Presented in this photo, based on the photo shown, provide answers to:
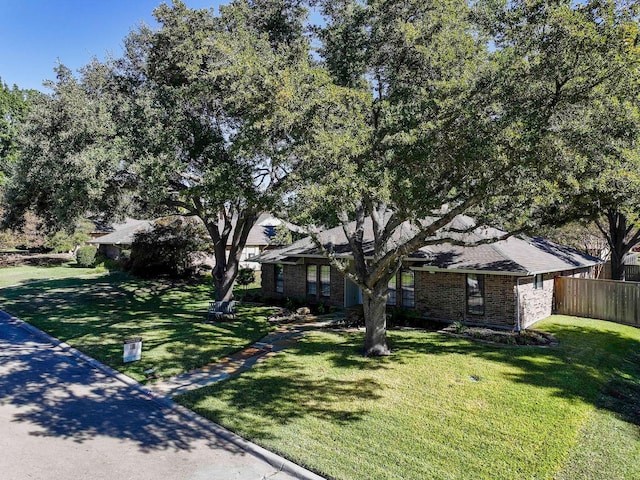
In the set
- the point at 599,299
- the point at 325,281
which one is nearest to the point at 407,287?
the point at 325,281

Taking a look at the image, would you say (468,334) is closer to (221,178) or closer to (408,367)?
(408,367)

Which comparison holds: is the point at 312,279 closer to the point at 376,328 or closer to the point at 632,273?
the point at 376,328

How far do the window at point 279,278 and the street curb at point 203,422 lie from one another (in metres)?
10.7

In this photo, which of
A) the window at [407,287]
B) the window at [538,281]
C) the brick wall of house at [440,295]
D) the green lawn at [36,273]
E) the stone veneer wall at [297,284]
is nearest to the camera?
the brick wall of house at [440,295]

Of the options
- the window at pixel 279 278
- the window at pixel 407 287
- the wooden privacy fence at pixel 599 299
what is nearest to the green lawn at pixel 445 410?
the wooden privacy fence at pixel 599 299

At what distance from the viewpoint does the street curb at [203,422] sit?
19.4 feet

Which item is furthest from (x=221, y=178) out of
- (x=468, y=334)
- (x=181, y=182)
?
(x=468, y=334)

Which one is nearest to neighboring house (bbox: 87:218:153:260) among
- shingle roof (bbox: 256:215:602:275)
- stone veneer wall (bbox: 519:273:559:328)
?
shingle roof (bbox: 256:215:602:275)

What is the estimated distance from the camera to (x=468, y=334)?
13742mm

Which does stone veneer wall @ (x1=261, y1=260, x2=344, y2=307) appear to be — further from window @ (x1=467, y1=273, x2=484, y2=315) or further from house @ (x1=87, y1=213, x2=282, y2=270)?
house @ (x1=87, y1=213, x2=282, y2=270)

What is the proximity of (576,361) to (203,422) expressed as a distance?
9.88 m

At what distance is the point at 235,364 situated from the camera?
35.9 feet

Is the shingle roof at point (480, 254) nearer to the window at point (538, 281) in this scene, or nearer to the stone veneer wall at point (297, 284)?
the window at point (538, 281)

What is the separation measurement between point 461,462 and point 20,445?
714cm
